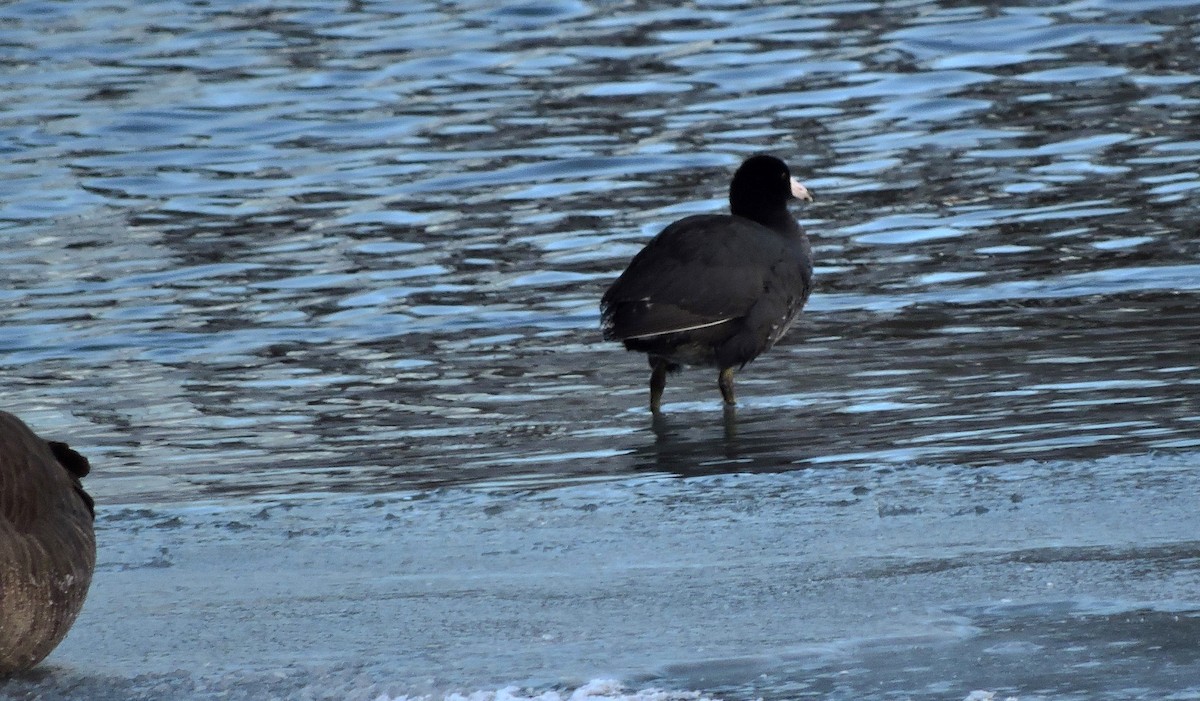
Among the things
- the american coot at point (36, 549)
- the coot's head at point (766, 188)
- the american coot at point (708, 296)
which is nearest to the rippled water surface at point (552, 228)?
the american coot at point (708, 296)

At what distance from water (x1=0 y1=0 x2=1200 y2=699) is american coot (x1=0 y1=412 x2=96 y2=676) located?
0.74 feet

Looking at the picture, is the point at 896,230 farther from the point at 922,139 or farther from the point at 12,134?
the point at 12,134

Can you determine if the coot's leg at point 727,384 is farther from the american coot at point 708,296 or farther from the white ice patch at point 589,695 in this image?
the white ice patch at point 589,695

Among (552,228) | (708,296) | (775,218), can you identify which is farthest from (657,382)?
(552,228)

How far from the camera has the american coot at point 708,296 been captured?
8664 millimetres

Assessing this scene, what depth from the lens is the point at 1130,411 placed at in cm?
767

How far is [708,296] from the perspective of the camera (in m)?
8.76

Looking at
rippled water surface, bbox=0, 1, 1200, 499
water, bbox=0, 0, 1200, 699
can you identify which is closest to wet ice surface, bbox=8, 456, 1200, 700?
water, bbox=0, 0, 1200, 699

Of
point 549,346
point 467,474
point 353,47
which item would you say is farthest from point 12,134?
point 467,474

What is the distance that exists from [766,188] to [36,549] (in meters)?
5.54

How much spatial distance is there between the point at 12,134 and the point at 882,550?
13474mm

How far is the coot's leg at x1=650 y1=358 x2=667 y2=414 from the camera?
8.90 meters

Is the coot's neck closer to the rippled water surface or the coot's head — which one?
the coot's head

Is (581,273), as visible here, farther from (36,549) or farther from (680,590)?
(36,549)
